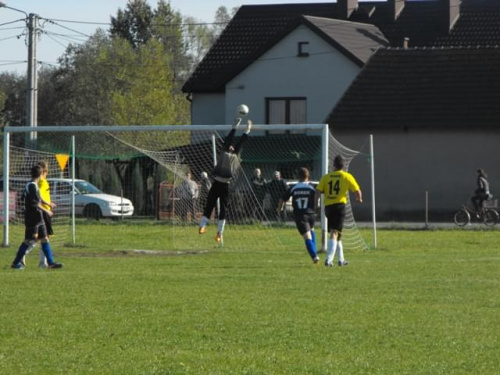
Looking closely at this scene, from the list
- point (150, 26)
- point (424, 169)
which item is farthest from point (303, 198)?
point (150, 26)

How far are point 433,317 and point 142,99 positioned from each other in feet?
226

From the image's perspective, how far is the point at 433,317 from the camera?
12625 mm

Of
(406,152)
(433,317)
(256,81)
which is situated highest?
(256,81)

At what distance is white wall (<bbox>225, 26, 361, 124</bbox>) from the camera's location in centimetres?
5272

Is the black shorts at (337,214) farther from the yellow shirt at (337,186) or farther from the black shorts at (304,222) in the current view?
the black shorts at (304,222)

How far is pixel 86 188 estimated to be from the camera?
3484 centimetres

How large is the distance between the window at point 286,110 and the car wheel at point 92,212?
2122cm

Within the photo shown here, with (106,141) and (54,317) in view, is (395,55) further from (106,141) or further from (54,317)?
(54,317)

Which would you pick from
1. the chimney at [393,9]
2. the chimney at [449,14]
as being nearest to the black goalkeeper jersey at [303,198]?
the chimney at [449,14]

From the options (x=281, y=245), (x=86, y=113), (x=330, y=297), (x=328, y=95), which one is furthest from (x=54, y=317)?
(x=86, y=113)

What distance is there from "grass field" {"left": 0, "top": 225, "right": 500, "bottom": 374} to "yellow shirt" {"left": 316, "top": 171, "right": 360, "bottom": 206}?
1.15 metres

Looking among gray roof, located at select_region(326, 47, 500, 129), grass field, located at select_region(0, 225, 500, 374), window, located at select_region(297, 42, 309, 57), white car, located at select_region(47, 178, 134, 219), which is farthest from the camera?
window, located at select_region(297, 42, 309, 57)

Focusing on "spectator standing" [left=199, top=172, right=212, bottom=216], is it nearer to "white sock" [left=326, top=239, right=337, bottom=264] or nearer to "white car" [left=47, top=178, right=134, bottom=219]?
"white car" [left=47, top=178, right=134, bottom=219]

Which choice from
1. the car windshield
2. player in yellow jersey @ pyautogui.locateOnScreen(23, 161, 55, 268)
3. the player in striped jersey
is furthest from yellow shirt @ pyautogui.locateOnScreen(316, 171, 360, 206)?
the car windshield
